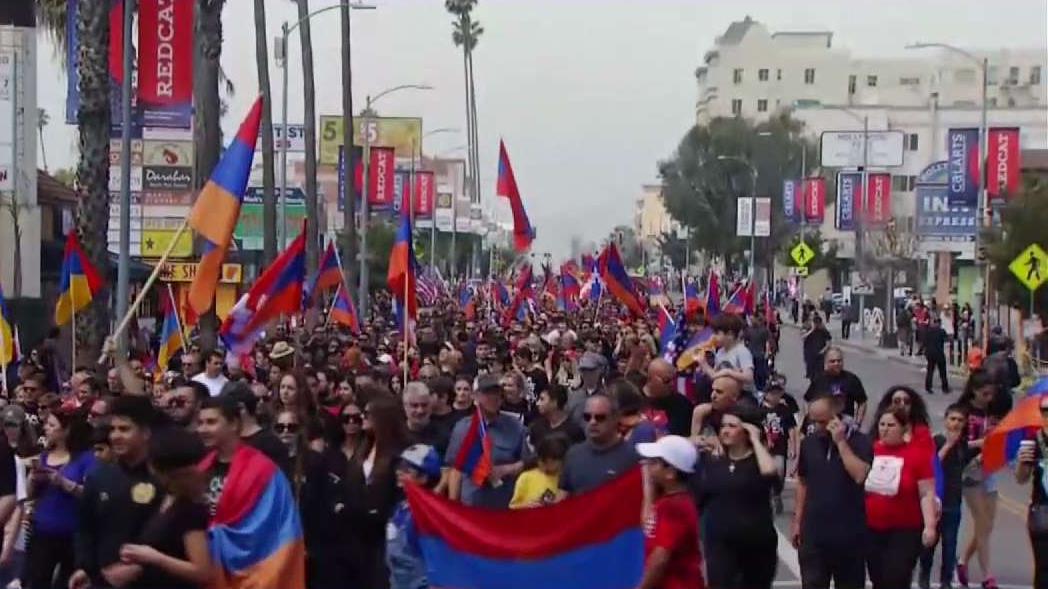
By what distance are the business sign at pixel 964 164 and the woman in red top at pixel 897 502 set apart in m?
39.3

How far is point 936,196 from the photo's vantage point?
5509cm

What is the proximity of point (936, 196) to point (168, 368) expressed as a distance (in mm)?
37792

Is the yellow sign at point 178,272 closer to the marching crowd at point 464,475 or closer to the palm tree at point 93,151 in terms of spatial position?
the palm tree at point 93,151

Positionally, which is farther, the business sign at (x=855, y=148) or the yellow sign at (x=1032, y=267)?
the business sign at (x=855, y=148)

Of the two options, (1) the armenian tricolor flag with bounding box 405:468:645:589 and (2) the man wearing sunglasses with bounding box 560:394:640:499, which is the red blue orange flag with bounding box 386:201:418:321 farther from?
(1) the armenian tricolor flag with bounding box 405:468:645:589

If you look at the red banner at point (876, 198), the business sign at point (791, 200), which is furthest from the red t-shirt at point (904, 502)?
the business sign at point (791, 200)

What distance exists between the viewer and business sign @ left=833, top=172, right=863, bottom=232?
6631 centimetres

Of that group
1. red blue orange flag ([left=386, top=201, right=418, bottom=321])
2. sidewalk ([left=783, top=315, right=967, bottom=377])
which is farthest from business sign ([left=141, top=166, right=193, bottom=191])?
red blue orange flag ([left=386, top=201, right=418, bottom=321])

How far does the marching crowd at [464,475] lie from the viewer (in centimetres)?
743

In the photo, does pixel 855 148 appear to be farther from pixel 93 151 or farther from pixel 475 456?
pixel 475 456

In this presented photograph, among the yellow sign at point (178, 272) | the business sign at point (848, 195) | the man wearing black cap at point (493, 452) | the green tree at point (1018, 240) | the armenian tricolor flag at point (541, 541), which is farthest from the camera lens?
the business sign at point (848, 195)

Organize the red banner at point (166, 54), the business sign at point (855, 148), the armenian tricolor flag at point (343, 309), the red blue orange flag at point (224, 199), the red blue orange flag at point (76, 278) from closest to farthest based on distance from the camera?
1. the red blue orange flag at point (224, 199)
2. the red blue orange flag at point (76, 278)
3. the red banner at point (166, 54)
4. the armenian tricolor flag at point (343, 309)
5. the business sign at point (855, 148)

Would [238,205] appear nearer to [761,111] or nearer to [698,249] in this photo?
[698,249]

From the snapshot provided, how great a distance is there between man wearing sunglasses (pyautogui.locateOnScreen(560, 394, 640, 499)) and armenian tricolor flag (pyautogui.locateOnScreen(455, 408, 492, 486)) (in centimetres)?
97
